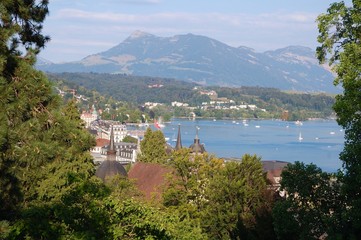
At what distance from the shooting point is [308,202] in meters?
8.63

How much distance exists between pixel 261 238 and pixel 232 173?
4249mm

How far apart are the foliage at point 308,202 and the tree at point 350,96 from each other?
1.08 ft

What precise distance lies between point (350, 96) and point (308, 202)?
1799 mm

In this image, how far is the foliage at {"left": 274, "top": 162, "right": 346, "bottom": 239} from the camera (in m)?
8.36

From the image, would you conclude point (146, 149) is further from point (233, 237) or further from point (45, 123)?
point (45, 123)

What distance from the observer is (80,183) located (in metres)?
6.44

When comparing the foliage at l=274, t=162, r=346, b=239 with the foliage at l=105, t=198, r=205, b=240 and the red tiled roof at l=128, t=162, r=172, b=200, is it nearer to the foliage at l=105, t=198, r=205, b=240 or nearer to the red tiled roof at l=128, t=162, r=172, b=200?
the foliage at l=105, t=198, r=205, b=240

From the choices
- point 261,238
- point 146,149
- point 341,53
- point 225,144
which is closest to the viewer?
point 341,53

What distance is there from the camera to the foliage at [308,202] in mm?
8359

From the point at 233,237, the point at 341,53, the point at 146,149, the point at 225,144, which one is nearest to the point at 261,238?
the point at 233,237

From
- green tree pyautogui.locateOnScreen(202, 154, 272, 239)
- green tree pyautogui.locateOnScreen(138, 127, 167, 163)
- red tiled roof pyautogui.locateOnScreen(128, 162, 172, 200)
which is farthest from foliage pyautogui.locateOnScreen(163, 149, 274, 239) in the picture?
green tree pyautogui.locateOnScreen(138, 127, 167, 163)

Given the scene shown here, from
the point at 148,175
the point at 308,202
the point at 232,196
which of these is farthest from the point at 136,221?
the point at 148,175

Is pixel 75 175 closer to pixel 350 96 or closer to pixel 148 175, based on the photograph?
pixel 350 96

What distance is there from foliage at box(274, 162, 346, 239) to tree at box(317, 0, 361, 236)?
329mm
